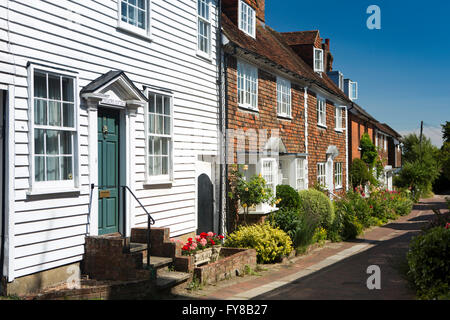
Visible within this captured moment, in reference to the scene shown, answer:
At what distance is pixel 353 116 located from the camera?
28938 millimetres

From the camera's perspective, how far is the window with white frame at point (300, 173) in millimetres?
17519

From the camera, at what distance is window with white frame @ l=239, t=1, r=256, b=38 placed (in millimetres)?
15891

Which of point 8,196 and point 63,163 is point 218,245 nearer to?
point 63,163

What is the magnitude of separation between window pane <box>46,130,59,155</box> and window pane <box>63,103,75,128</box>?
0.30 m

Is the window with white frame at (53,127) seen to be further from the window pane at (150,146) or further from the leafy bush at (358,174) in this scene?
the leafy bush at (358,174)

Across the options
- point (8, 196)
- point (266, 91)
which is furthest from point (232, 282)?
point (266, 91)

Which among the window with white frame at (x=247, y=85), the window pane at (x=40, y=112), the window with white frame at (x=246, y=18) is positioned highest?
the window with white frame at (x=246, y=18)

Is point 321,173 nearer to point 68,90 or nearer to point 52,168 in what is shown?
point 68,90

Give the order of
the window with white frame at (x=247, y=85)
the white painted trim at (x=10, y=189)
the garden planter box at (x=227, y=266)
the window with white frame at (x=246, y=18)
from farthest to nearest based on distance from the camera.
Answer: the window with white frame at (x=246, y=18), the window with white frame at (x=247, y=85), the garden planter box at (x=227, y=266), the white painted trim at (x=10, y=189)

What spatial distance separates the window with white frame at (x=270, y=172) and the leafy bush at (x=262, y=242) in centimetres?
209

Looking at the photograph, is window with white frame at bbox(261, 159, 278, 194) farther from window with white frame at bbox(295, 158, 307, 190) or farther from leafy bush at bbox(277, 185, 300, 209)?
window with white frame at bbox(295, 158, 307, 190)

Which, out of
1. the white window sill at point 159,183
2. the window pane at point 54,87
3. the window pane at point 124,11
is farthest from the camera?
the white window sill at point 159,183

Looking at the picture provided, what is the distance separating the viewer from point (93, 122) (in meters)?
8.36

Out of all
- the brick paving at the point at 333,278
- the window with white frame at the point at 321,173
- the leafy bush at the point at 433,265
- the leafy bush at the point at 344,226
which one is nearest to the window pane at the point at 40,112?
the brick paving at the point at 333,278
